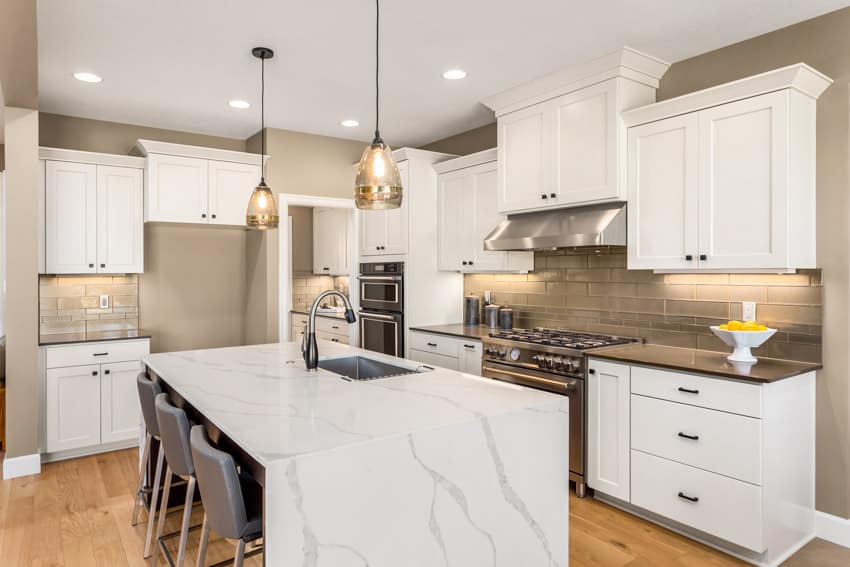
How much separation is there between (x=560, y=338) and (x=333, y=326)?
2.81 metres

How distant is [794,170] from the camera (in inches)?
104

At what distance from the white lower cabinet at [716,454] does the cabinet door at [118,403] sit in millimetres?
3491

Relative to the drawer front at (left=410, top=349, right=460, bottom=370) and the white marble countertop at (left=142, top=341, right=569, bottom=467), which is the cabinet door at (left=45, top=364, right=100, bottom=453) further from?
the drawer front at (left=410, top=349, right=460, bottom=370)

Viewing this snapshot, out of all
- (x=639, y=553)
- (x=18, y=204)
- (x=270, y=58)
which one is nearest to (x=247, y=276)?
(x=18, y=204)

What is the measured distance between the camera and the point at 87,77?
357 cm

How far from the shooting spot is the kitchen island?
1.51 m

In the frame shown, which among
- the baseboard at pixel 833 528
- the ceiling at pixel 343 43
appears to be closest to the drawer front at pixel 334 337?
the ceiling at pixel 343 43

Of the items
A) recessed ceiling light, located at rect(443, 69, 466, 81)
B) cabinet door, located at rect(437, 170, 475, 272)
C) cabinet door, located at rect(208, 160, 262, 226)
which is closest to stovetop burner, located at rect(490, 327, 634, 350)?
cabinet door, located at rect(437, 170, 475, 272)

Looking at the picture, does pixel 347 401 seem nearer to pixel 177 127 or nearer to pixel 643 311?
pixel 643 311

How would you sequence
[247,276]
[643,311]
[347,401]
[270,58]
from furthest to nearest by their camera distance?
[247,276] < [643,311] < [270,58] < [347,401]

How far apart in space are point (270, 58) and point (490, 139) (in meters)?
2.05

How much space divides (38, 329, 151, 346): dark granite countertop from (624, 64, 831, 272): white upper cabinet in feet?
12.4

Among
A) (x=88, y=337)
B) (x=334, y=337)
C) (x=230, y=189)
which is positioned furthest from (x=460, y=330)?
(x=88, y=337)

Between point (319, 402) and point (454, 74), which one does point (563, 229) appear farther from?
point (319, 402)
